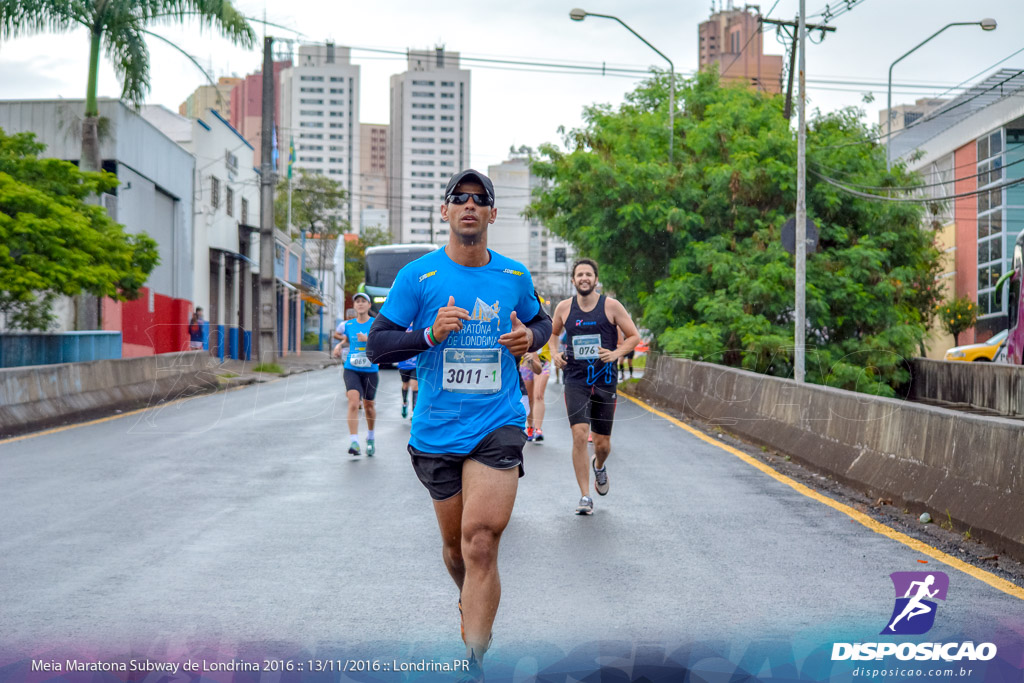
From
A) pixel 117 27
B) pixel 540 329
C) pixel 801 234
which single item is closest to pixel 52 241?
pixel 117 27

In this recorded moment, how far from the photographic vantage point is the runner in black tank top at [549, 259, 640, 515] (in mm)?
8788

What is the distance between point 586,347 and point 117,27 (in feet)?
61.6

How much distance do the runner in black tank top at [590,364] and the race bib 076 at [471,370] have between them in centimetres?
415

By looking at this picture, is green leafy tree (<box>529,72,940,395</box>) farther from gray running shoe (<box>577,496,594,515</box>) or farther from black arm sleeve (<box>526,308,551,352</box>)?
black arm sleeve (<box>526,308,551,352</box>)

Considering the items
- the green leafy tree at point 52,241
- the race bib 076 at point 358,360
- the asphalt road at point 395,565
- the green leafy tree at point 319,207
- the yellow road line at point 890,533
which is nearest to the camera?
the asphalt road at point 395,565

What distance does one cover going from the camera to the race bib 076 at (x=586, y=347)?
8945 millimetres

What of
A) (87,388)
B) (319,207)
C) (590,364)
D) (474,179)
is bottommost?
(87,388)

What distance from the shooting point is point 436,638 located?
16.8 feet

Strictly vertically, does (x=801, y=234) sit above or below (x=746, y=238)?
below

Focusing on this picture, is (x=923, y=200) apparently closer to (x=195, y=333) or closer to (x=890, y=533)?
(x=890, y=533)

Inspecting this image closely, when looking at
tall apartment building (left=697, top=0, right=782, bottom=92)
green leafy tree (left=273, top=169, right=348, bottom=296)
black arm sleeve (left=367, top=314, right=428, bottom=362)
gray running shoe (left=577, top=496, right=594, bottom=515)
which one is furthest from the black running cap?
tall apartment building (left=697, top=0, right=782, bottom=92)

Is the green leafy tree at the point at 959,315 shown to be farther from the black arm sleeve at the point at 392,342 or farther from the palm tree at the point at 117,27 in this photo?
the black arm sleeve at the point at 392,342

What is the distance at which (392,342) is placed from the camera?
15.0 ft

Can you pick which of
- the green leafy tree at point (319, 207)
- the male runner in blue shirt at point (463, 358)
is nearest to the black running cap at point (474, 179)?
the male runner in blue shirt at point (463, 358)
